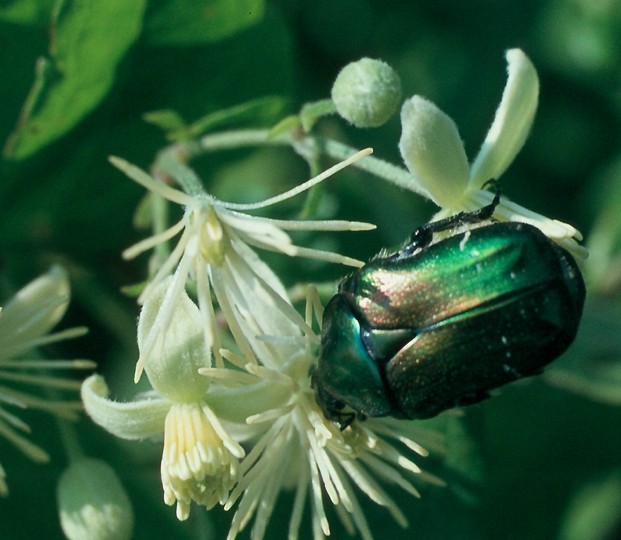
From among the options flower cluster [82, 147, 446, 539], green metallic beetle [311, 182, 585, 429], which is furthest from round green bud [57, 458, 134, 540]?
green metallic beetle [311, 182, 585, 429]

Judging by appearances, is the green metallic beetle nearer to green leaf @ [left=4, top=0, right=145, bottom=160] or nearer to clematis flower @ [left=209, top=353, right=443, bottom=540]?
clematis flower @ [left=209, top=353, right=443, bottom=540]

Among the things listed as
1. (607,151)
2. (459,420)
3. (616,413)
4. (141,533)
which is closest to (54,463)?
(141,533)

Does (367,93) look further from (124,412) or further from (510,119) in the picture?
(124,412)

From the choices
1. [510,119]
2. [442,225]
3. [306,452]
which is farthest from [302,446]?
[510,119]

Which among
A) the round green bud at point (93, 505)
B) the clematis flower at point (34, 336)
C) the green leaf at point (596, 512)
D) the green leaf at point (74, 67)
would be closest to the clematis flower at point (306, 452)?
the round green bud at point (93, 505)

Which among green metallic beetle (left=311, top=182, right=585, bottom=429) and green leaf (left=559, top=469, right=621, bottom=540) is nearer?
green metallic beetle (left=311, top=182, right=585, bottom=429)

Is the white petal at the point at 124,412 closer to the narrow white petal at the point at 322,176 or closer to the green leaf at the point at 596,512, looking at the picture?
the narrow white petal at the point at 322,176
